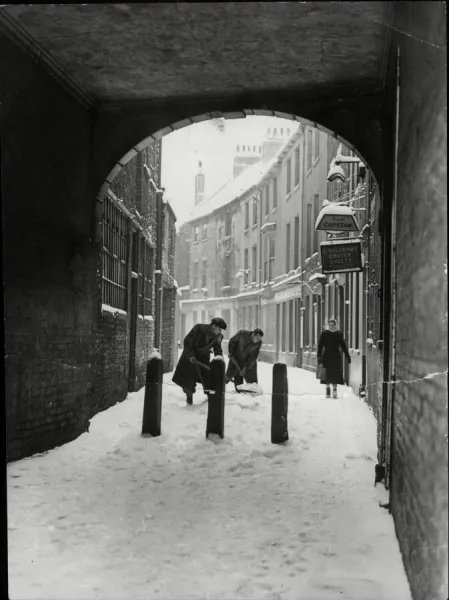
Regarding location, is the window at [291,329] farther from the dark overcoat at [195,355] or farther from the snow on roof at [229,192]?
the dark overcoat at [195,355]

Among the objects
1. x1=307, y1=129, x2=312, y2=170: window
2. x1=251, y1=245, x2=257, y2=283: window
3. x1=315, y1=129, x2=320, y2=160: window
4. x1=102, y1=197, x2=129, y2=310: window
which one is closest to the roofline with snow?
x1=307, y1=129, x2=312, y2=170: window

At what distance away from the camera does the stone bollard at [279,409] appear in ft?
26.2

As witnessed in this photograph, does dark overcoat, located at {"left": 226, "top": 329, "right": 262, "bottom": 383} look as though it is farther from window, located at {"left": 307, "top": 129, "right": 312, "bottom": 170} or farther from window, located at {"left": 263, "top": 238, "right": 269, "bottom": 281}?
window, located at {"left": 263, "top": 238, "right": 269, "bottom": 281}

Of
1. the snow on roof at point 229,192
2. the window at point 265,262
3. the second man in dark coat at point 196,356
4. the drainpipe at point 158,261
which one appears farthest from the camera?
the snow on roof at point 229,192

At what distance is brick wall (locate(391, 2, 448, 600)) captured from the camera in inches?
102

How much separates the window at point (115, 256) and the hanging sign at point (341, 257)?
11.9 ft

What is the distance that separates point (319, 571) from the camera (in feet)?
13.0

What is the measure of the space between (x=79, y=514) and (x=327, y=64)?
15.4ft

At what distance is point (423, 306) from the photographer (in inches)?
123

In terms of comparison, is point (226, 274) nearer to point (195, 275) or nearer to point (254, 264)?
point (195, 275)

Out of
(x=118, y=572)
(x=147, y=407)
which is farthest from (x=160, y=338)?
(x=118, y=572)

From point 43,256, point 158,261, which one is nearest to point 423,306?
point 43,256

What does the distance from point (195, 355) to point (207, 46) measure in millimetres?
5600

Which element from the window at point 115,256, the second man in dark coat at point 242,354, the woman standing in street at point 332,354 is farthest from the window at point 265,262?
the window at point 115,256
